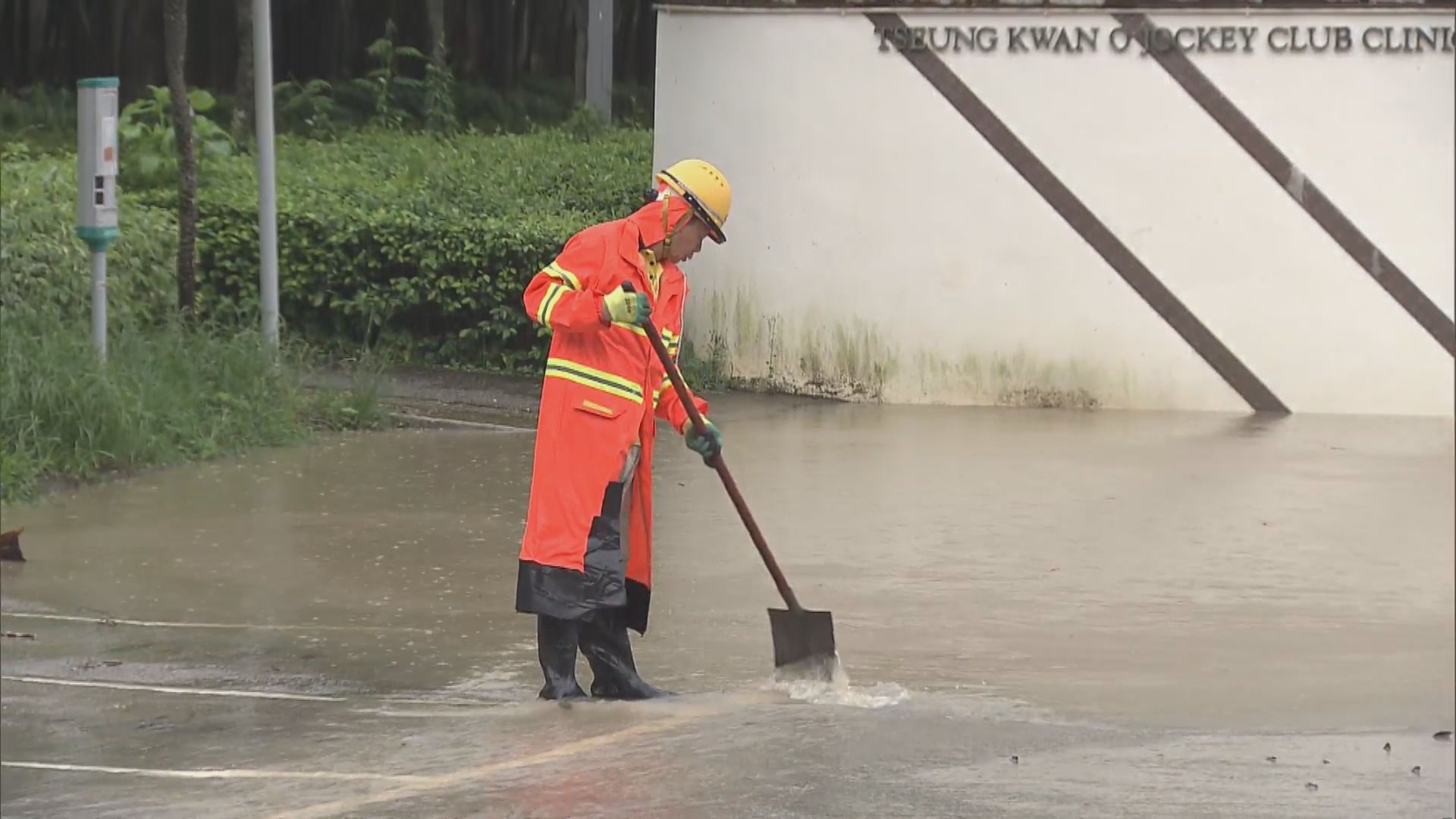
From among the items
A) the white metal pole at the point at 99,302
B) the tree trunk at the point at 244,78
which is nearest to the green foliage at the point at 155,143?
the tree trunk at the point at 244,78

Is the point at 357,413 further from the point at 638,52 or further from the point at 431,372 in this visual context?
the point at 638,52

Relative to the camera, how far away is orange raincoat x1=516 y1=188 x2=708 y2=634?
616cm

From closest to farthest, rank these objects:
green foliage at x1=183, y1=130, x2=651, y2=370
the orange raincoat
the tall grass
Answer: the orange raincoat < the tall grass < green foliage at x1=183, y1=130, x2=651, y2=370

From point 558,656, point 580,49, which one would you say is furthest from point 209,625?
point 580,49

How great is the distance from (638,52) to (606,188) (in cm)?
556

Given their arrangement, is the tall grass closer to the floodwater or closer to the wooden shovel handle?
the floodwater

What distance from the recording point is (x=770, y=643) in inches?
289

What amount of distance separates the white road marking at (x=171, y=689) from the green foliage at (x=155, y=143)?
747 centimetres

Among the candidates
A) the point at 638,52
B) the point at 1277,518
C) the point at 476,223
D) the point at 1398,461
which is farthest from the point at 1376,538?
the point at 638,52

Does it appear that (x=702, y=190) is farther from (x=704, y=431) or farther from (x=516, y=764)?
(x=516, y=764)

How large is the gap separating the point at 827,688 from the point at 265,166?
6.56 m

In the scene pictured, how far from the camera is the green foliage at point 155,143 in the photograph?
15.0 metres

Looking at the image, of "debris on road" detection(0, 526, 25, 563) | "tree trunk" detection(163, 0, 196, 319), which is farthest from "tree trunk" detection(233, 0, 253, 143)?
"debris on road" detection(0, 526, 25, 563)

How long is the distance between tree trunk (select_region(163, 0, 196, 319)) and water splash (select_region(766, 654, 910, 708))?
6.58 metres
